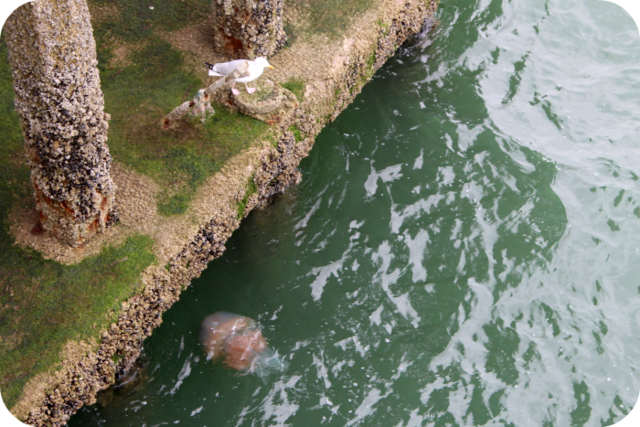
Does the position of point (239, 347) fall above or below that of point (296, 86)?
below

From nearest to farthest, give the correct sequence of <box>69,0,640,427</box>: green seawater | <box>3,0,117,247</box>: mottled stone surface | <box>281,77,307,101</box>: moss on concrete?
<box>3,0,117,247</box>: mottled stone surface → <box>69,0,640,427</box>: green seawater → <box>281,77,307,101</box>: moss on concrete

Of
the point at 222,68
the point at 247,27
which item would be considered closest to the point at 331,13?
the point at 247,27

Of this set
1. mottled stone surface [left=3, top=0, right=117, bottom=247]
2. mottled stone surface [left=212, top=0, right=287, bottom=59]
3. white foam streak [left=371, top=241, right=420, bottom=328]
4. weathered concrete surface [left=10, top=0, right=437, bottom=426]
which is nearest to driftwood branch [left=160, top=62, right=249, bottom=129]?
weathered concrete surface [left=10, top=0, right=437, bottom=426]

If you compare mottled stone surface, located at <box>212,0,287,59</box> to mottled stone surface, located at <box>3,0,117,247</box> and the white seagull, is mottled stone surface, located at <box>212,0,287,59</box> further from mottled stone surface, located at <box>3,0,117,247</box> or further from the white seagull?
mottled stone surface, located at <box>3,0,117,247</box>

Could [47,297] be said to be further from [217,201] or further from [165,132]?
[165,132]

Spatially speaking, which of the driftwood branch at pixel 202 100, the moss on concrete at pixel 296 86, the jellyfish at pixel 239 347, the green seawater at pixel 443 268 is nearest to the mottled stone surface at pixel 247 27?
the moss on concrete at pixel 296 86

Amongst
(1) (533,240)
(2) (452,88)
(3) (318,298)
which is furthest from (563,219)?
(3) (318,298)
